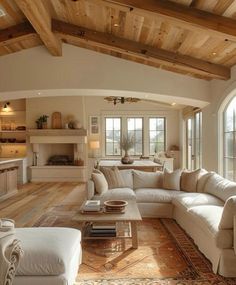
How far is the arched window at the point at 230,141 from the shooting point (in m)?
5.52

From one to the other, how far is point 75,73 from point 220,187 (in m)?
3.78

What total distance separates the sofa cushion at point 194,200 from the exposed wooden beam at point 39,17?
3.47m

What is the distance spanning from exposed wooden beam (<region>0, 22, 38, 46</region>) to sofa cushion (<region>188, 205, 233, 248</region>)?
413cm

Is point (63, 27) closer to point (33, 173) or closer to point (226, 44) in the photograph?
point (226, 44)

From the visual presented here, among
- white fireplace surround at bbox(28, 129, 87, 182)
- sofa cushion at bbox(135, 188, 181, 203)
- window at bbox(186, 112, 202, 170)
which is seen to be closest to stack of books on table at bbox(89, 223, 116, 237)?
sofa cushion at bbox(135, 188, 181, 203)

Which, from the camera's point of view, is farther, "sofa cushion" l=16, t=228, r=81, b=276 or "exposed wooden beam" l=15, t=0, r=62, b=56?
"exposed wooden beam" l=15, t=0, r=62, b=56

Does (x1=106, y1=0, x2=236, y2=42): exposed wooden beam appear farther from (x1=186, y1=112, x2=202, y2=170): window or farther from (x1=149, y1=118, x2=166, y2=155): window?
(x1=149, y1=118, x2=166, y2=155): window

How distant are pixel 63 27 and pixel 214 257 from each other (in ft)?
14.6

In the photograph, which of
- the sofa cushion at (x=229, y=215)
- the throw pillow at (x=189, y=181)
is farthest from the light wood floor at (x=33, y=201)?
the sofa cushion at (x=229, y=215)

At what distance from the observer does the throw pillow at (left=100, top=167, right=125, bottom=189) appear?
18.6 ft

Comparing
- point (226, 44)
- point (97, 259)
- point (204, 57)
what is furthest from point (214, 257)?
point (204, 57)

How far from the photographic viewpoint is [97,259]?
3469mm

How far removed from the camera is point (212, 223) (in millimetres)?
3287

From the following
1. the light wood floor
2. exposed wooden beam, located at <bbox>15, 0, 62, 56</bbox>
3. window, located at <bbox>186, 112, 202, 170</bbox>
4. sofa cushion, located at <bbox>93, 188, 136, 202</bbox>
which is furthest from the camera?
window, located at <bbox>186, 112, 202, 170</bbox>
